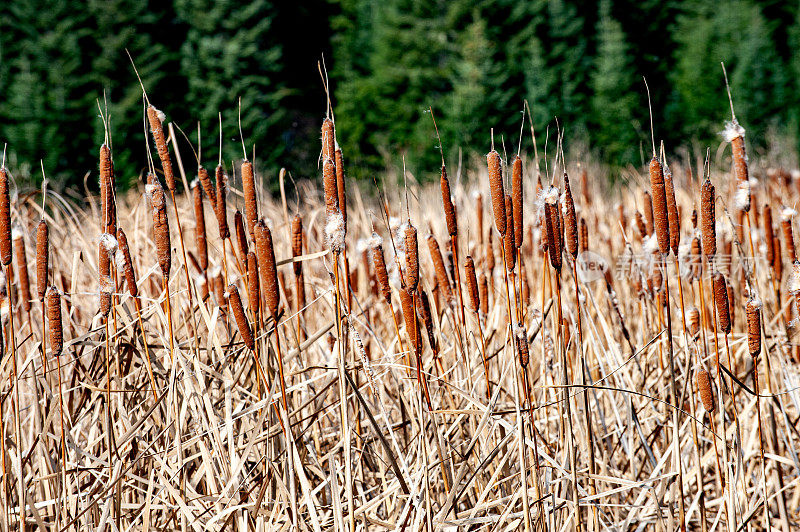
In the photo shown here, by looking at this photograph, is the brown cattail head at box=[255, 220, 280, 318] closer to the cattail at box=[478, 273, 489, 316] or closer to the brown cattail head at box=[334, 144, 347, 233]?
the brown cattail head at box=[334, 144, 347, 233]

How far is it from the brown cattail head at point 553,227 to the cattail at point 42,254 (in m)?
0.92

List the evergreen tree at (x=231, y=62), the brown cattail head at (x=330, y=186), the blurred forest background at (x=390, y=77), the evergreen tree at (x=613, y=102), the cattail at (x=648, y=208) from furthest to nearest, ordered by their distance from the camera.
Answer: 1. the evergreen tree at (x=613, y=102)
2. the evergreen tree at (x=231, y=62)
3. the blurred forest background at (x=390, y=77)
4. the cattail at (x=648, y=208)
5. the brown cattail head at (x=330, y=186)

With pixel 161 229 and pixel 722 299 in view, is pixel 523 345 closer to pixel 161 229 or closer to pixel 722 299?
pixel 722 299

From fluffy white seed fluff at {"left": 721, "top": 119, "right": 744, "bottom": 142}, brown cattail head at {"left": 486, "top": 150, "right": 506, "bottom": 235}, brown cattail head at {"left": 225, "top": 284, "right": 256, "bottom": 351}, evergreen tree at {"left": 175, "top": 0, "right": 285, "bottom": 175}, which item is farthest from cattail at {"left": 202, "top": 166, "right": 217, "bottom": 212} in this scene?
evergreen tree at {"left": 175, "top": 0, "right": 285, "bottom": 175}

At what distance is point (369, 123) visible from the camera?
17.3m

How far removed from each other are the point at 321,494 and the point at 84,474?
0.56 metres

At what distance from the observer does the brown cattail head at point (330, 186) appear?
3.95 ft

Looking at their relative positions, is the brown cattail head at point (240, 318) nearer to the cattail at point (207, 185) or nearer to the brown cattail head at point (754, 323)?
the cattail at point (207, 185)

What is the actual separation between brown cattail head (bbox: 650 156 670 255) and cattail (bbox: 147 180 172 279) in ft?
2.91

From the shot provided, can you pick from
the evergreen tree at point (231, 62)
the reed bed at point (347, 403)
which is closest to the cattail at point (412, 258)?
the reed bed at point (347, 403)

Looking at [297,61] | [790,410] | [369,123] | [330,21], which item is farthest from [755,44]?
[790,410]

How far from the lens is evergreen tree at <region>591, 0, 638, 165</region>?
16.2m

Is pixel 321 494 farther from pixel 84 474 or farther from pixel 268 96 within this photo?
pixel 268 96

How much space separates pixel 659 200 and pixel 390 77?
16.4 meters
